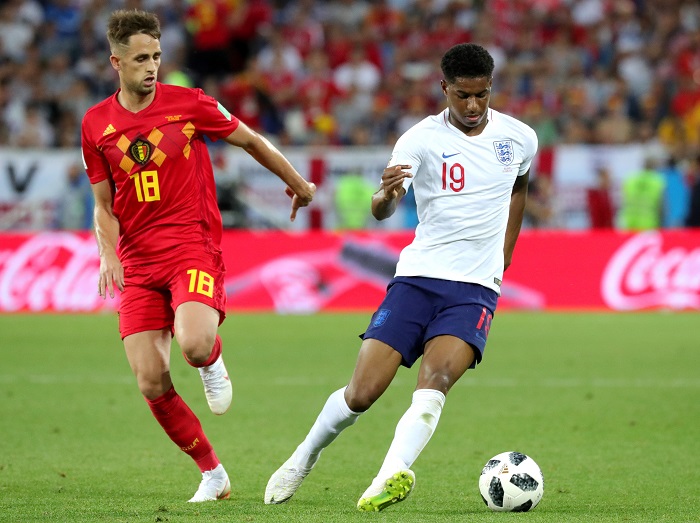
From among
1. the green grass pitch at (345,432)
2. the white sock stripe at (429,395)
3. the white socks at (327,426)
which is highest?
the white sock stripe at (429,395)

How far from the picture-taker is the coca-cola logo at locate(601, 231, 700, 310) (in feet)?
55.9

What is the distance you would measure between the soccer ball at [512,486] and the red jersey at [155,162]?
1.94 metres

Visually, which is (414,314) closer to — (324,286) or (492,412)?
(492,412)

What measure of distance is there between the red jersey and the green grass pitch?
4.53ft

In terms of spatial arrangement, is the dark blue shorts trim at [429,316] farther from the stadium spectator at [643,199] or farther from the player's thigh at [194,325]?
the stadium spectator at [643,199]

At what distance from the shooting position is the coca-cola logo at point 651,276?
17047mm

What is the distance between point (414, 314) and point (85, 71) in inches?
676

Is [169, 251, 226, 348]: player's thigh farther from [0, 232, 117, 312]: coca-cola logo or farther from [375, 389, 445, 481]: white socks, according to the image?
[0, 232, 117, 312]: coca-cola logo

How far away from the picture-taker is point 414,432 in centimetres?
573

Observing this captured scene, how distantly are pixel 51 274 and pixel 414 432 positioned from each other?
12463 mm

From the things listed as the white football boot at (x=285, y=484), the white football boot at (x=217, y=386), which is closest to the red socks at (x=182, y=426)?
the white football boot at (x=217, y=386)

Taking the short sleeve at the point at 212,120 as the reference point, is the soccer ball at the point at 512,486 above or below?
below

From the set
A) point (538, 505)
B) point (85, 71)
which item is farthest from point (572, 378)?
point (85, 71)

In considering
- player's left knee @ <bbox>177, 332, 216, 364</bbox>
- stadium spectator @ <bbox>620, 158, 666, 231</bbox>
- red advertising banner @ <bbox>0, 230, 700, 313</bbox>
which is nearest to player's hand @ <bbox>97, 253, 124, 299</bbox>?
player's left knee @ <bbox>177, 332, 216, 364</bbox>
